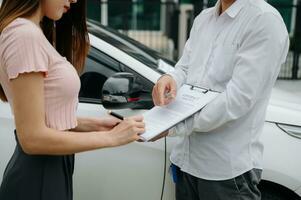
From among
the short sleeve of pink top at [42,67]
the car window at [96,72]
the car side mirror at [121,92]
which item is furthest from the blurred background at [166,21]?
the short sleeve of pink top at [42,67]

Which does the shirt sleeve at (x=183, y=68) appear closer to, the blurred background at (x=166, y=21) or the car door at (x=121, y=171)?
the car door at (x=121, y=171)

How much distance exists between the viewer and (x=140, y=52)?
3422 mm

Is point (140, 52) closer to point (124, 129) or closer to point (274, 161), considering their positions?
point (274, 161)

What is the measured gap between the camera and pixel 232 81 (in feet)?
6.75

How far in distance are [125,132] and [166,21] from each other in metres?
10.2

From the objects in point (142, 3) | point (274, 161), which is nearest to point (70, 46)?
point (274, 161)

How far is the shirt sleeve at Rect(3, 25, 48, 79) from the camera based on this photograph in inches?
66.6

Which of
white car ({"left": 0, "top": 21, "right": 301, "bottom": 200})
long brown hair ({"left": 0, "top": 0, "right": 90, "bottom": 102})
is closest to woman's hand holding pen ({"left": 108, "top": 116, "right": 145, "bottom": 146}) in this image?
long brown hair ({"left": 0, "top": 0, "right": 90, "bottom": 102})

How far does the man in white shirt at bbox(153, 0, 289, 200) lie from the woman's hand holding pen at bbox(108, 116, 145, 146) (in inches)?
10.3

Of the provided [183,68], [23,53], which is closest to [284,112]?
[183,68]

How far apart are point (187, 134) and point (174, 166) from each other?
0.30 m

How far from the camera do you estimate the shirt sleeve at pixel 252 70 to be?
2.01 m

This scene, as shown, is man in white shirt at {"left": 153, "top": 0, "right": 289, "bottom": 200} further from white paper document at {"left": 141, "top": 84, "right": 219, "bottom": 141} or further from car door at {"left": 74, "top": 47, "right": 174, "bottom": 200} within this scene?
car door at {"left": 74, "top": 47, "right": 174, "bottom": 200}

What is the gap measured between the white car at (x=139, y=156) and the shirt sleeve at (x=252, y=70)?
2.44 feet
